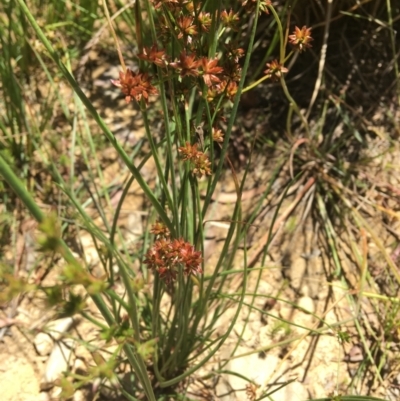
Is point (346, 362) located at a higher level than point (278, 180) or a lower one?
lower

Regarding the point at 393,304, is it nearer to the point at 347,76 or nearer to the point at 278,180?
the point at 278,180

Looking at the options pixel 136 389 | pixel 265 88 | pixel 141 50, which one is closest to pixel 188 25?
pixel 141 50

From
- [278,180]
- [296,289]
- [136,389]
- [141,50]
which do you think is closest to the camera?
[141,50]

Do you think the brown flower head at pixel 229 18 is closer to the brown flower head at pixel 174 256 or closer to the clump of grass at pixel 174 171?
the clump of grass at pixel 174 171

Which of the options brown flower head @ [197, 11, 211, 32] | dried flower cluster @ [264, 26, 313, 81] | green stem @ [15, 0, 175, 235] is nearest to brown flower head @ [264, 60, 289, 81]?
dried flower cluster @ [264, 26, 313, 81]

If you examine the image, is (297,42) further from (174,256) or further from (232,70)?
(174,256)

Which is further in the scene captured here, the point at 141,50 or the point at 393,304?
the point at 393,304

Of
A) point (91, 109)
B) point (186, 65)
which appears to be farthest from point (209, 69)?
point (91, 109)
